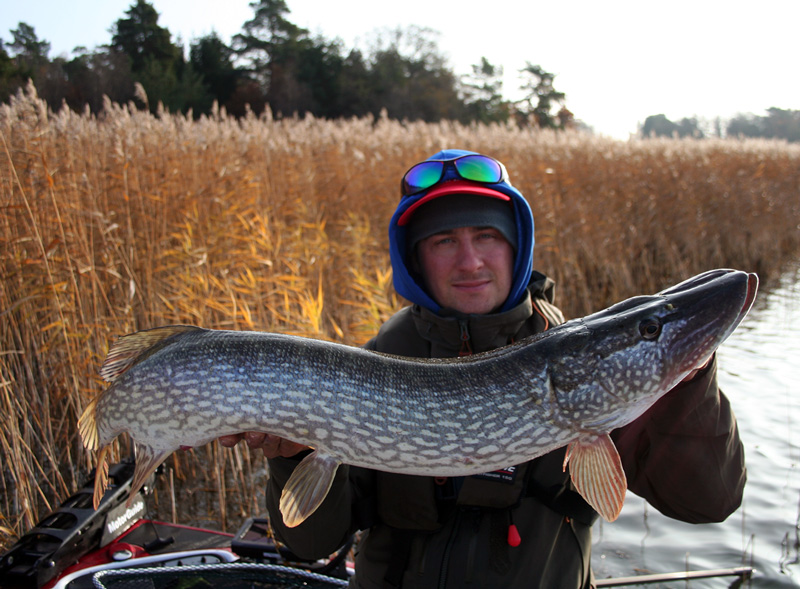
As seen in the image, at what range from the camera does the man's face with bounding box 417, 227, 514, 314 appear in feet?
6.02

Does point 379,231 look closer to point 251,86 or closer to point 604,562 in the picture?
point 604,562

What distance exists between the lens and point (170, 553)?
2.16 m

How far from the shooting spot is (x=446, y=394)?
4.40ft

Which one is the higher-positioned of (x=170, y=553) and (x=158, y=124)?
(x=158, y=124)

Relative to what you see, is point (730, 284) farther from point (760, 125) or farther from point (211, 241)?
point (760, 125)

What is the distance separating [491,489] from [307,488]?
49 centimetres

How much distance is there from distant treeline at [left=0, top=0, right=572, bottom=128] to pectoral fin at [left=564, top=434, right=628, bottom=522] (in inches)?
690

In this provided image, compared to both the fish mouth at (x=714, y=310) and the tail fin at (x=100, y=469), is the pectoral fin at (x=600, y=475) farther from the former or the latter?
the tail fin at (x=100, y=469)

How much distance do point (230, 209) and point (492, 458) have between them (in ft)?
9.17

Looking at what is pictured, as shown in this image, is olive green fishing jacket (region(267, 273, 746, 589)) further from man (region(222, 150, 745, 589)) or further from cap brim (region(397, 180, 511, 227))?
cap brim (region(397, 180, 511, 227))

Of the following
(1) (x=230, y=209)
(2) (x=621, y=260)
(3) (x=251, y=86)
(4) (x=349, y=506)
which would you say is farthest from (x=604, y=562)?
(3) (x=251, y=86)

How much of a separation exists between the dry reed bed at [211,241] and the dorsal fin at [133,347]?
4.20 ft

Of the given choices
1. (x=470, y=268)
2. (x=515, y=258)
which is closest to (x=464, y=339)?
(x=470, y=268)

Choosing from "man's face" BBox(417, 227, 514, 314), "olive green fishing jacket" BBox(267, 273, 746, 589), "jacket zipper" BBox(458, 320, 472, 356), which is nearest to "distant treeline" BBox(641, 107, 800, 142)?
"man's face" BBox(417, 227, 514, 314)
